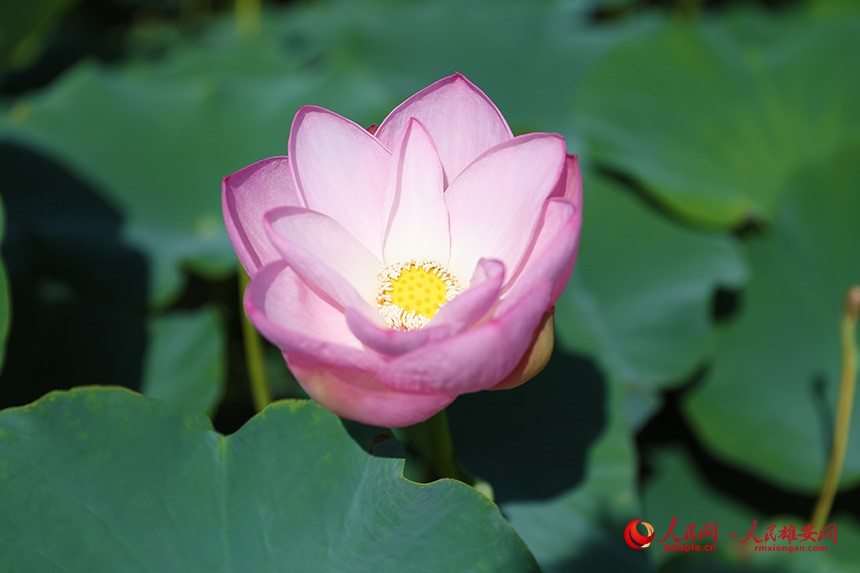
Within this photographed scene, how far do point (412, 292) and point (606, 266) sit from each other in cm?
69

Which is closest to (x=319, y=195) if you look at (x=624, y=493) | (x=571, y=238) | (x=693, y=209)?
(x=571, y=238)

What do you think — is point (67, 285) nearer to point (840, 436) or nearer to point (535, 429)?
point (535, 429)

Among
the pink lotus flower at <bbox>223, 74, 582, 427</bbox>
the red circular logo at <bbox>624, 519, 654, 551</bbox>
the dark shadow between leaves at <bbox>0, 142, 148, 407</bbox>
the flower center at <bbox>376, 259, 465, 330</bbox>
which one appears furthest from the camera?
the dark shadow between leaves at <bbox>0, 142, 148, 407</bbox>

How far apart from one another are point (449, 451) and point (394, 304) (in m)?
0.14

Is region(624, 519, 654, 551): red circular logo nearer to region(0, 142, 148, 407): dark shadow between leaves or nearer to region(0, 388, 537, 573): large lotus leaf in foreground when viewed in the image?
region(0, 388, 537, 573): large lotus leaf in foreground

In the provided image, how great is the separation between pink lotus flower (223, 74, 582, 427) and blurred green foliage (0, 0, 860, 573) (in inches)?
12.1

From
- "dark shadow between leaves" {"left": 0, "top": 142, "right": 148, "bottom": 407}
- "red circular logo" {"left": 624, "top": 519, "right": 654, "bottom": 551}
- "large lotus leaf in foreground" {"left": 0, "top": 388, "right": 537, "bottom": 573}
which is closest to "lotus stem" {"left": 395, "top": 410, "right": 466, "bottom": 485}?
"large lotus leaf in foreground" {"left": 0, "top": 388, "right": 537, "bottom": 573}

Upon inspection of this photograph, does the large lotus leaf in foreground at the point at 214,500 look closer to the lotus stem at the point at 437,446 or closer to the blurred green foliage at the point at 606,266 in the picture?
the lotus stem at the point at 437,446

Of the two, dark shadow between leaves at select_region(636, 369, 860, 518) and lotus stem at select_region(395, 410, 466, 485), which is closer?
lotus stem at select_region(395, 410, 466, 485)

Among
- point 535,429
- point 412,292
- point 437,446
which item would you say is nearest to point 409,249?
point 412,292

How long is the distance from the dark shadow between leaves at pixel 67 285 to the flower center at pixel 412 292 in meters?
0.52

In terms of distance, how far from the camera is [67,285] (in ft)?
4.24

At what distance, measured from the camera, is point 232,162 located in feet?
4.42

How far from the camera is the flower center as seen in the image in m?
0.68
